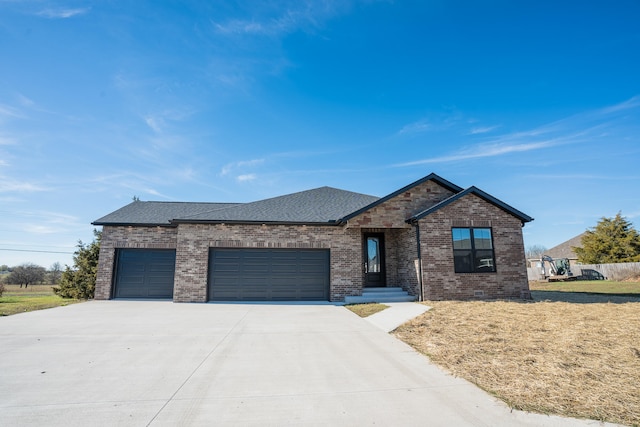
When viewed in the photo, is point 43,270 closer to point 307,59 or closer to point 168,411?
point 307,59

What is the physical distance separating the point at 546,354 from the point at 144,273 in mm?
14746

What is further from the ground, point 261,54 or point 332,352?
point 261,54

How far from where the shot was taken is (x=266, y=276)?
1273 cm

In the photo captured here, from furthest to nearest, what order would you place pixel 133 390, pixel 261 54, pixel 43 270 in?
pixel 43 270
pixel 261 54
pixel 133 390

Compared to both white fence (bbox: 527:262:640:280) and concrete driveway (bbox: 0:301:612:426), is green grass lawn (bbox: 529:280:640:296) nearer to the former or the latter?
white fence (bbox: 527:262:640:280)

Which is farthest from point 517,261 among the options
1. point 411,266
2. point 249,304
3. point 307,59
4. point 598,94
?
point 307,59

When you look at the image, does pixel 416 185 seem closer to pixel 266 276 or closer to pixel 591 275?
pixel 266 276

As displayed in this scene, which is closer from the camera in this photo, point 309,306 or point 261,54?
point 261,54

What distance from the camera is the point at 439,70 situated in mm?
12250

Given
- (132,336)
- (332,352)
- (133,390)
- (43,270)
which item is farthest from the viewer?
(43,270)

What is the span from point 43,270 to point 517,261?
140 feet

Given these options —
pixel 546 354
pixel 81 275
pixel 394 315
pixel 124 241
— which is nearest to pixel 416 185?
pixel 394 315

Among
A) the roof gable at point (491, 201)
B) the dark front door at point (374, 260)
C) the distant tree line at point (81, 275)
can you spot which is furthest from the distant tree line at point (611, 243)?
the distant tree line at point (81, 275)

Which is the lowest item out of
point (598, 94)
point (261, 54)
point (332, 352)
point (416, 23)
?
point (332, 352)
